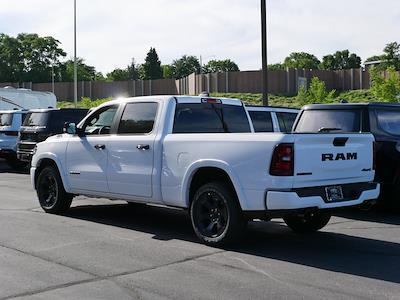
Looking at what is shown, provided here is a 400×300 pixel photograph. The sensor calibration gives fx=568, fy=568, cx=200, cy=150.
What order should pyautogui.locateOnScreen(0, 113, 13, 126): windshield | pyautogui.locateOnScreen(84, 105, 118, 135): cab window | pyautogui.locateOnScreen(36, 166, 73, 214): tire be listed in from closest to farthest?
pyautogui.locateOnScreen(84, 105, 118, 135): cab window, pyautogui.locateOnScreen(36, 166, 73, 214): tire, pyautogui.locateOnScreen(0, 113, 13, 126): windshield

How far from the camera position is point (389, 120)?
9.44 meters

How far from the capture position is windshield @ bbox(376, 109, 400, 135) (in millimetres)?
9281

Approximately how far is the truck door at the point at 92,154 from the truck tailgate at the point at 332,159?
3.18m

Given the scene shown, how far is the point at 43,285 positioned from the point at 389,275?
3373 mm

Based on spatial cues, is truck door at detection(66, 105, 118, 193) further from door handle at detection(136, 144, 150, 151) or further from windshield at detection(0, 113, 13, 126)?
windshield at detection(0, 113, 13, 126)

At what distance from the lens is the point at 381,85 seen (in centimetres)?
3606

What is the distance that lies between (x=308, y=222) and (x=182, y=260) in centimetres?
232

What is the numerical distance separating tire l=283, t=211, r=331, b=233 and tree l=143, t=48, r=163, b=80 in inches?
4732

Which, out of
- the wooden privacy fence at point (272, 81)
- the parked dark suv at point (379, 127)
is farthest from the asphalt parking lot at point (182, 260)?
the wooden privacy fence at point (272, 81)

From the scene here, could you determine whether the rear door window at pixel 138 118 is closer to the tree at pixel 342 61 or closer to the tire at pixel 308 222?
the tire at pixel 308 222

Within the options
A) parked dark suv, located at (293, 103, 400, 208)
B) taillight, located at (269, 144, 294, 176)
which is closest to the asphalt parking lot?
parked dark suv, located at (293, 103, 400, 208)

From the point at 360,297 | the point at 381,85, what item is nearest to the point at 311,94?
the point at 381,85

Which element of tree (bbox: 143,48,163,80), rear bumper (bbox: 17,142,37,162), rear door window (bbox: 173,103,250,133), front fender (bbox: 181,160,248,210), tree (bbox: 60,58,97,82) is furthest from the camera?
tree (bbox: 143,48,163,80)

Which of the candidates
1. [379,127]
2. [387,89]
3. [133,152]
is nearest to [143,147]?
[133,152]
